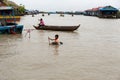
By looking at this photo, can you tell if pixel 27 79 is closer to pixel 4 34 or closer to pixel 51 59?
pixel 51 59

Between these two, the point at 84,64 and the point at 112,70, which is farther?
the point at 84,64

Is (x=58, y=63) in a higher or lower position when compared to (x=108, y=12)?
lower

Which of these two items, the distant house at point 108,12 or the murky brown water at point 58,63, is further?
the distant house at point 108,12

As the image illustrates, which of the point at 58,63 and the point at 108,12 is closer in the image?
the point at 58,63

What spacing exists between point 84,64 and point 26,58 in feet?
8.72

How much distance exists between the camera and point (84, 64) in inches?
480

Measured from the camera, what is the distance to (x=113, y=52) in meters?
15.4

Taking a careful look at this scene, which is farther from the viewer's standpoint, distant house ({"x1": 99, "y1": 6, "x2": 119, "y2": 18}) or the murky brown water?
distant house ({"x1": 99, "y1": 6, "x2": 119, "y2": 18})

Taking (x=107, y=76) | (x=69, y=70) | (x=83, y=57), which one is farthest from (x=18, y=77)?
(x=83, y=57)

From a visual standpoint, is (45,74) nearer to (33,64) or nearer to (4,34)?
(33,64)

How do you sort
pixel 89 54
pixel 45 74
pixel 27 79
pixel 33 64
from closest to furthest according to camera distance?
1. pixel 27 79
2. pixel 45 74
3. pixel 33 64
4. pixel 89 54

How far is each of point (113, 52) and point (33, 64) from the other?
4984 mm

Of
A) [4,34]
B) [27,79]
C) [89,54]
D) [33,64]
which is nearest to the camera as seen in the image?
[27,79]

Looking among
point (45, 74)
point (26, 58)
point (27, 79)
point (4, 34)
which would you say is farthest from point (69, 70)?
point (4, 34)
